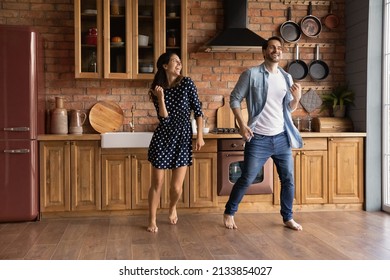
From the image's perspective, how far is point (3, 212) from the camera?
4.80m

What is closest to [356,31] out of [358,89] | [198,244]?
[358,89]

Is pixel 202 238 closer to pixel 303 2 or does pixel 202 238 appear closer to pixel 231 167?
pixel 231 167

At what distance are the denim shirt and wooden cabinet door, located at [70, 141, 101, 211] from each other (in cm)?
151

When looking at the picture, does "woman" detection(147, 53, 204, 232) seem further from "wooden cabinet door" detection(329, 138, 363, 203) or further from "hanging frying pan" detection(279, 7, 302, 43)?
"hanging frying pan" detection(279, 7, 302, 43)

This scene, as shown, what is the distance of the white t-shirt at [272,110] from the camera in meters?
4.25

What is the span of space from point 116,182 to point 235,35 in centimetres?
184

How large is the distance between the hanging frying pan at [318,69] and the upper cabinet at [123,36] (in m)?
1.45

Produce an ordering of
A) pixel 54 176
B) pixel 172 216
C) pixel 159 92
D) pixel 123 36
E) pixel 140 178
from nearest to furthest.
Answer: pixel 159 92 < pixel 172 216 < pixel 54 176 < pixel 140 178 < pixel 123 36

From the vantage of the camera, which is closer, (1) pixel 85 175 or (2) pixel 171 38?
(1) pixel 85 175

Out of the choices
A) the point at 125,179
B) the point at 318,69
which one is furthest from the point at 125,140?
the point at 318,69

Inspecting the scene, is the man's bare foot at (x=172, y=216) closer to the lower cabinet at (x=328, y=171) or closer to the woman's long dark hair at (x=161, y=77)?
the woman's long dark hair at (x=161, y=77)

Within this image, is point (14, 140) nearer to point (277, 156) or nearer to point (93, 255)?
point (93, 255)

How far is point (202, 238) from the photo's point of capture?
4.12 m

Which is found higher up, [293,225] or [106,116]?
[106,116]
